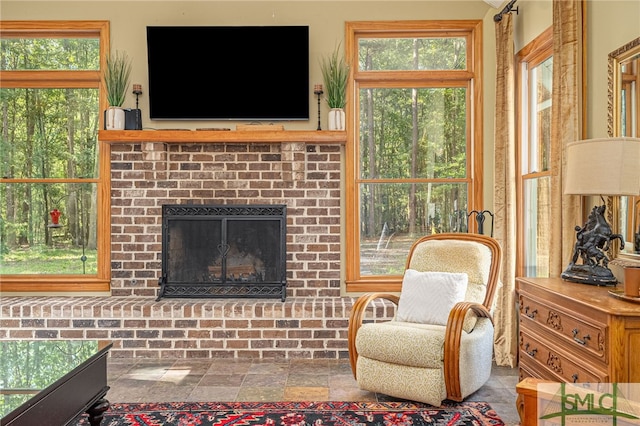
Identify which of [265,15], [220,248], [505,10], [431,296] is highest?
[265,15]

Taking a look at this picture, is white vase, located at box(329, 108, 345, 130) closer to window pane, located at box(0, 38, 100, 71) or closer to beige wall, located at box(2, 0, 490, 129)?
beige wall, located at box(2, 0, 490, 129)

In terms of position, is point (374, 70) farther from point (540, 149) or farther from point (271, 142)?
point (540, 149)

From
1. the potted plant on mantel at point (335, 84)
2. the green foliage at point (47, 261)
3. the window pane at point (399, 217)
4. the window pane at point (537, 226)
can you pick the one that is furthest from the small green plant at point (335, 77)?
the green foliage at point (47, 261)

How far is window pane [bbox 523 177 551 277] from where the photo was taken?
353cm

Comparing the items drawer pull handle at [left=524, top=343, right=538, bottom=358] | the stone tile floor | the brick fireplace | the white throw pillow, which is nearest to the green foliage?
the brick fireplace

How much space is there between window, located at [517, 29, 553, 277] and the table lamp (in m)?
1.00

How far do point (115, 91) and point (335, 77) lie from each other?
1859 mm

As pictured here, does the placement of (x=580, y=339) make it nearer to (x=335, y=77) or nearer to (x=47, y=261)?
(x=335, y=77)

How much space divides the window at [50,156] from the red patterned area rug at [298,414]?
197 centimetres

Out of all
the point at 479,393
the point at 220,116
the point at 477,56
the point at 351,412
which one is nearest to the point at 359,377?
the point at 351,412

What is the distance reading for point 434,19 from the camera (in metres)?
4.32

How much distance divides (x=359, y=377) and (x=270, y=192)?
1.86 meters

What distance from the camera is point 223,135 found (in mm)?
4133

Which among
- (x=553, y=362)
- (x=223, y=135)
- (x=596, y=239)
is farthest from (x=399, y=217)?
(x=553, y=362)
